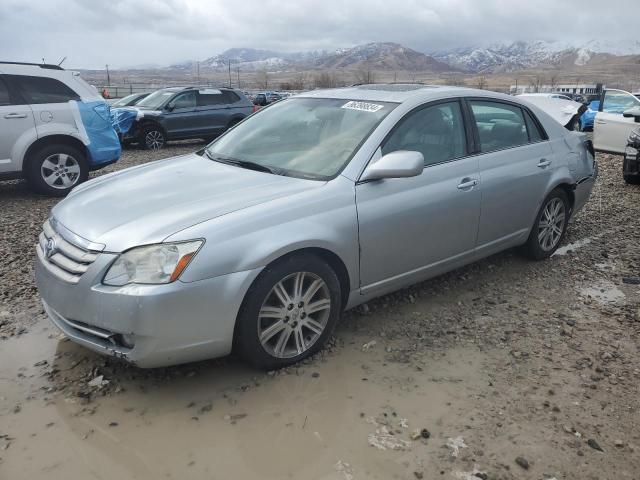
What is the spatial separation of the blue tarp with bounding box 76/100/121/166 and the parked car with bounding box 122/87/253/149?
5.10 m

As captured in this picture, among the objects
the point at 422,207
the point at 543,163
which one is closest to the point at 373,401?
the point at 422,207

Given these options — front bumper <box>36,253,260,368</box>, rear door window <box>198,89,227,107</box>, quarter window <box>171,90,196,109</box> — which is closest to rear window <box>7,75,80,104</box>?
front bumper <box>36,253,260,368</box>

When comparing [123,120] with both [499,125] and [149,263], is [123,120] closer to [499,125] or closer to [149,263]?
[499,125]

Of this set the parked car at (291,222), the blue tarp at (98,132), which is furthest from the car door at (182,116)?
the parked car at (291,222)

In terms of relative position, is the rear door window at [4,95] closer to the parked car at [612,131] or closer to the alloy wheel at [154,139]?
the alloy wheel at [154,139]

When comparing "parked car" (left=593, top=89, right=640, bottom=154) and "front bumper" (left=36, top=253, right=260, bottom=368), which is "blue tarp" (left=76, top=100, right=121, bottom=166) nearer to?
"front bumper" (left=36, top=253, right=260, bottom=368)

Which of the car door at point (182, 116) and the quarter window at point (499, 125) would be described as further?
the car door at point (182, 116)

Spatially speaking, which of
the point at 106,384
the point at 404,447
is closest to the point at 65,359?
the point at 106,384

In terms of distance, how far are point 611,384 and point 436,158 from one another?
1.81 meters

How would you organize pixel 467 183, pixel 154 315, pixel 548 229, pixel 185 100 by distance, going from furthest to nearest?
pixel 185 100, pixel 548 229, pixel 467 183, pixel 154 315

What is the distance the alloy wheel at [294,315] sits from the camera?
3.08 meters

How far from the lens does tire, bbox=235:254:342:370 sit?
9.71 ft

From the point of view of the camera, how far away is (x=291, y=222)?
3070mm

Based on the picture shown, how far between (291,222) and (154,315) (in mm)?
888
